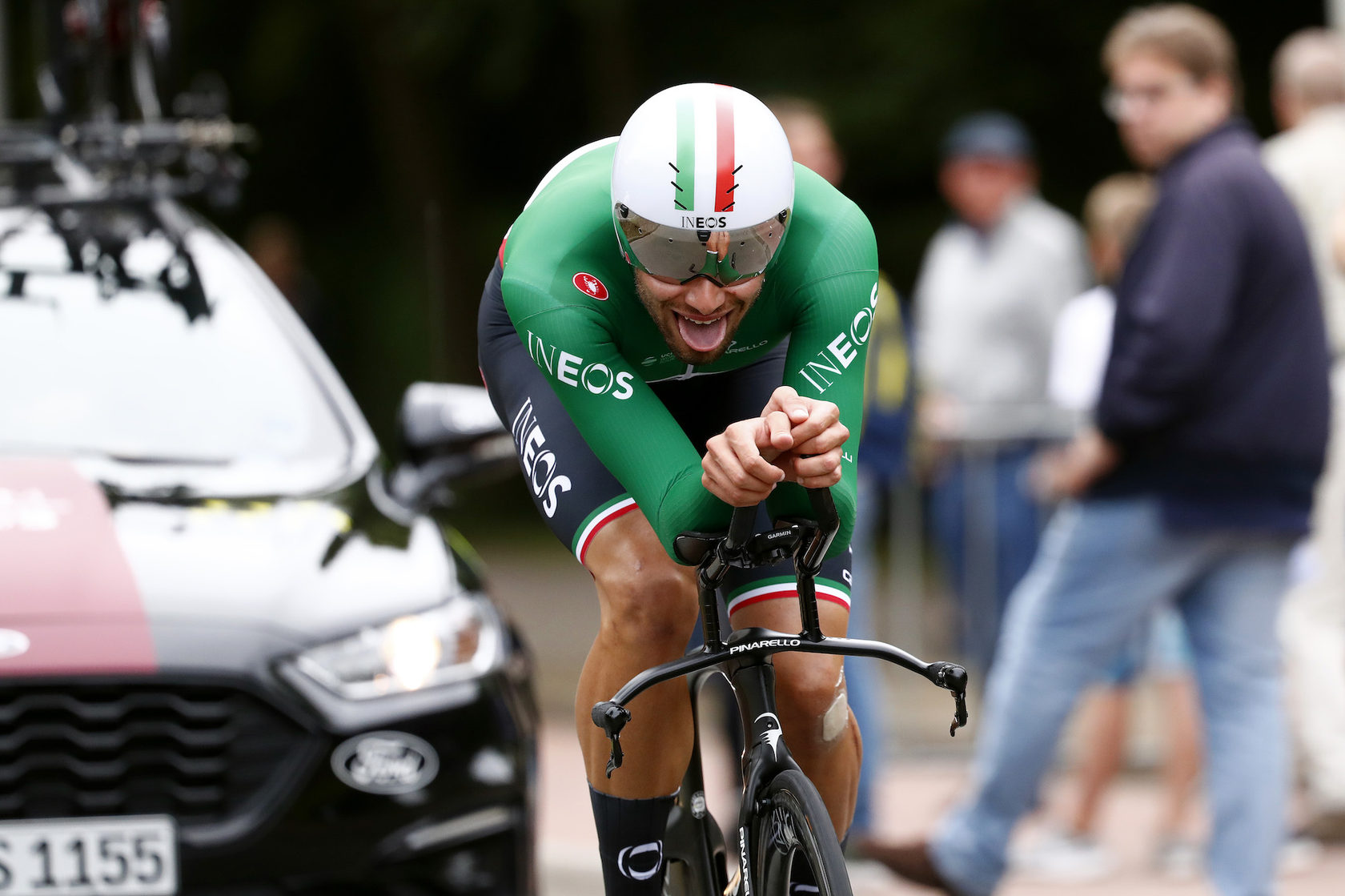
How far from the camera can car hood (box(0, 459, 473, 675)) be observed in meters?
4.24

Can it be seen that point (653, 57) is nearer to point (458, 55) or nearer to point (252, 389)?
point (458, 55)

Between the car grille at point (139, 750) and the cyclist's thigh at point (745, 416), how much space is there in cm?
110

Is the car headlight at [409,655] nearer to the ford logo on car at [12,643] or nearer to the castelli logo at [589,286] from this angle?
the ford logo on car at [12,643]

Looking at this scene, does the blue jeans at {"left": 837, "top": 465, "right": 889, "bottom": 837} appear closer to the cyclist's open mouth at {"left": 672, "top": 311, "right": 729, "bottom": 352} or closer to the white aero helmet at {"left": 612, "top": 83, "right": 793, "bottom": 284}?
the cyclist's open mouth at {"left": 672, "top": 311, "right": 729, "bottom": 352}

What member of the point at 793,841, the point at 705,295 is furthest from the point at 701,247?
the point at 793,841

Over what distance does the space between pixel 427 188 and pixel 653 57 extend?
337 cm

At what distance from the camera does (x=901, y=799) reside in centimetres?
776

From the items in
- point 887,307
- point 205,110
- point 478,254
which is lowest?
point 478,254

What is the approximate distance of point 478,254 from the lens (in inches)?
776

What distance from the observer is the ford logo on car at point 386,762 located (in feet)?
14.0

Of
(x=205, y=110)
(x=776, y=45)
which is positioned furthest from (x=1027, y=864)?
(x=776, y=45)

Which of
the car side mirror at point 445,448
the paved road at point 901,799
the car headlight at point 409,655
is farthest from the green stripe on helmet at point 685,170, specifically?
the paved road at point 901,799

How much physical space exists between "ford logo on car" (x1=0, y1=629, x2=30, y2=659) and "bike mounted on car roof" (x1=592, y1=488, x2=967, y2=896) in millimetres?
1490

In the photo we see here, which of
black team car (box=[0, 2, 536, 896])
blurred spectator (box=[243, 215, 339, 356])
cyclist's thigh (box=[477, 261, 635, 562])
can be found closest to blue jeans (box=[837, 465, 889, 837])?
black team car (box=[0, 2, 536, 896])
